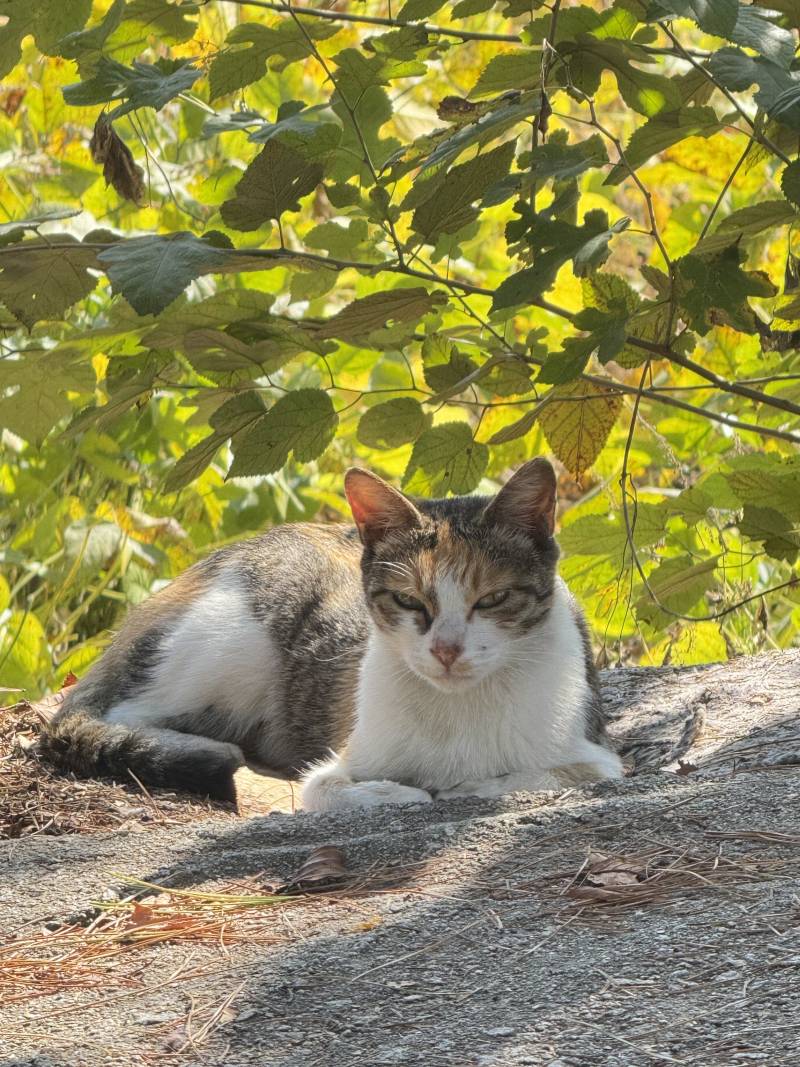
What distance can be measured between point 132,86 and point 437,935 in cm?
147

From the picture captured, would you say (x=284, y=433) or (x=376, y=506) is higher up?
(x=284, y=433)

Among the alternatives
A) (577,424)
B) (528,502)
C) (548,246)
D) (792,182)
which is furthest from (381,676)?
(792,182)

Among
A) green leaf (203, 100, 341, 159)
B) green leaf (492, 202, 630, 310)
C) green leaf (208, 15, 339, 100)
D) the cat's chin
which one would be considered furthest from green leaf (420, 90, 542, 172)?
the cat's chin

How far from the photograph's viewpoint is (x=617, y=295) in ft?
8.84

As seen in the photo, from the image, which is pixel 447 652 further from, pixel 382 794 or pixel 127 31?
pixel 127 31

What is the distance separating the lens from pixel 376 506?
10.9ft

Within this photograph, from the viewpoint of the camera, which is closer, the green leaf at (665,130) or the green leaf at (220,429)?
the green leaf at (665,130)

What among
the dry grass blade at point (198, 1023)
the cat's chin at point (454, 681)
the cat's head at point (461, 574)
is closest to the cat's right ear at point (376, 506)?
the cat's head at point (461, 574)

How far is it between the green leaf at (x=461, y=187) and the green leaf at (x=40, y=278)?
62 centimetres

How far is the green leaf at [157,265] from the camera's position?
2061 mm

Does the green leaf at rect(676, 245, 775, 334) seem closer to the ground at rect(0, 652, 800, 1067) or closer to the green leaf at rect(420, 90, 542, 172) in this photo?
the green leaf at rect(420, 90, 542, 172)

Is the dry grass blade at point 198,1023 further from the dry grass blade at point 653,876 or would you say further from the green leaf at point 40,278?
the green leaf at point 40,278

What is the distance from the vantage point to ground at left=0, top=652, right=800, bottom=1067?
160cm

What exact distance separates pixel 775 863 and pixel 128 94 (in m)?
1.65
